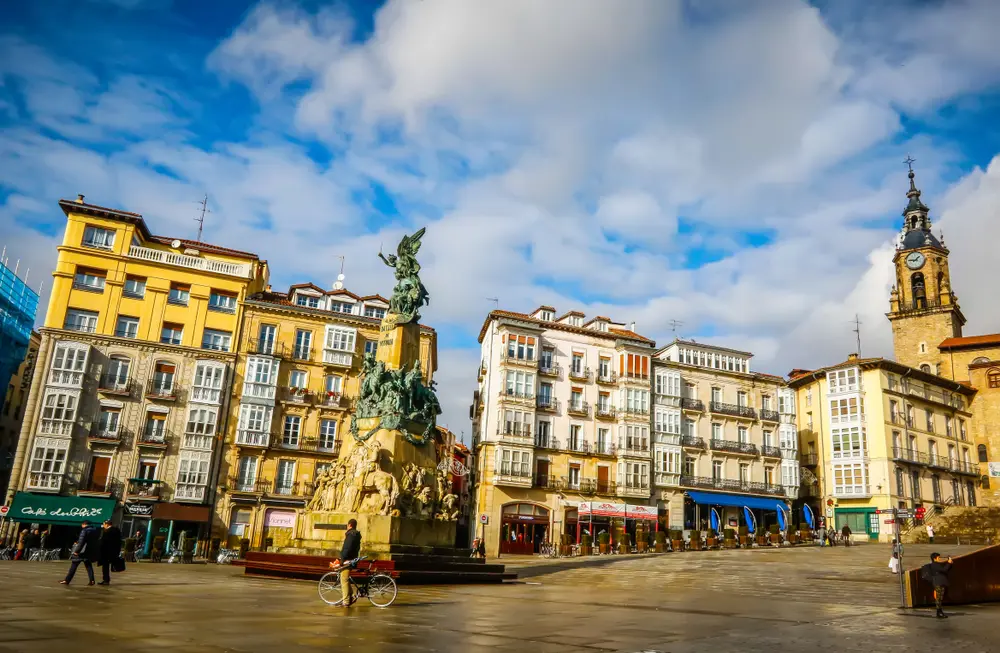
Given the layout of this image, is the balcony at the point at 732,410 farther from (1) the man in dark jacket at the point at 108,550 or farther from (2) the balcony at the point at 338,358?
(1) the man in dark jacket at the point at 108,550

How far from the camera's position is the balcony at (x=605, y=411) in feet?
177

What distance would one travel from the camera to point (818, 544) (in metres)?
45.8

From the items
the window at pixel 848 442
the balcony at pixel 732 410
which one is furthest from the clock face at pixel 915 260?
the balcony at pixel 732 410

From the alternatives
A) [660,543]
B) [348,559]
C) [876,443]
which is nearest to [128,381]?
[660,543]

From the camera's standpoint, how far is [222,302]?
4753 centimetres

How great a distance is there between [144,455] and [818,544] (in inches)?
1687

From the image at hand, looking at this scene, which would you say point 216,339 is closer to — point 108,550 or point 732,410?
point 108,550

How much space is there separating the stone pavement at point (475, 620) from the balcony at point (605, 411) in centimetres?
3319

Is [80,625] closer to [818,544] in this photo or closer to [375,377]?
[375,377]

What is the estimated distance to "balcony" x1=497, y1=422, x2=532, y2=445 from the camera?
50.3 m

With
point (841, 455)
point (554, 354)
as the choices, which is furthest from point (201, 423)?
point (841, 455)

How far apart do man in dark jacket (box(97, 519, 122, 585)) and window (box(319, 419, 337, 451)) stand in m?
31.0

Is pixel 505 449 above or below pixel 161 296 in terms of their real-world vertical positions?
below

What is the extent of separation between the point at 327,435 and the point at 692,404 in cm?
2900
